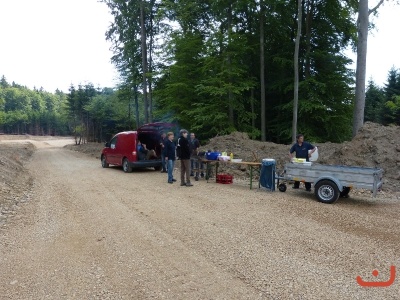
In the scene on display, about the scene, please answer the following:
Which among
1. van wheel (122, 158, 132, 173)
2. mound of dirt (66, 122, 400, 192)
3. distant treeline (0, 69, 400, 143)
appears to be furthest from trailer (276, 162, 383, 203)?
distant treeline (0, 69, 400, 143)

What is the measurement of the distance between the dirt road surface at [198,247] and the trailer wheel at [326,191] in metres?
0.25

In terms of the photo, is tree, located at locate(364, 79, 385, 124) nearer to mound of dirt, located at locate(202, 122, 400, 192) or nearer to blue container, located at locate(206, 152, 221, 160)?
mound of dirt, located at locate(202, 122, 400, 192)

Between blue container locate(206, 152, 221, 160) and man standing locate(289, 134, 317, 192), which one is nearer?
man standing locate(289, 134, 317, 192)

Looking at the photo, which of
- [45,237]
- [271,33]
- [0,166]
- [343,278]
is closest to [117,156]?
[0,166]

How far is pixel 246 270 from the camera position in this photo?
161 inches

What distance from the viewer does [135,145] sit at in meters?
13.9

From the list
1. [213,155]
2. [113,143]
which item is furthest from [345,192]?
[113,143]

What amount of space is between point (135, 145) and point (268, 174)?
672 cm

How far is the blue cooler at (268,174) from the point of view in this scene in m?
9.49

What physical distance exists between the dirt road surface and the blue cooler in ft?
3.28

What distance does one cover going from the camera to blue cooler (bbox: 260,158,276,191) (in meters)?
9.49

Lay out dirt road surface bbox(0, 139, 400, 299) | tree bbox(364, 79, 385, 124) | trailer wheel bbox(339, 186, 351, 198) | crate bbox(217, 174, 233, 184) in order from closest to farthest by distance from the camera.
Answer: dirt road surface bbox(0, 139, 400, 299), trailer wheel bbox(339, 186, 351, 198), crate bbox(217, 174, 233, 184), tree bbox(364, 79, 385, 124)

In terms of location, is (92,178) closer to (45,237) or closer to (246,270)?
(45,237)

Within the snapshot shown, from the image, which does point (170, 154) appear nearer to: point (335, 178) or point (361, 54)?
point (335, 178)
